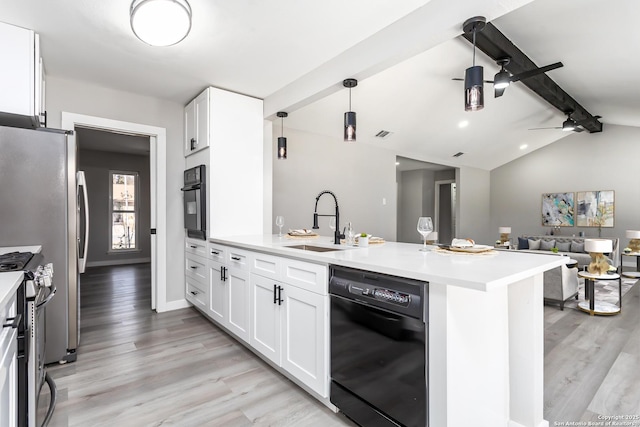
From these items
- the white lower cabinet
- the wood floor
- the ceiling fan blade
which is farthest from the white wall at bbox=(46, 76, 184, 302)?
the ceiling fan blade

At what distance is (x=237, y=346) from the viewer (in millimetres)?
2748

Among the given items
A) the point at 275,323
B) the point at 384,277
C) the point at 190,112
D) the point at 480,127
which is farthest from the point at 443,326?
the point at 480,127

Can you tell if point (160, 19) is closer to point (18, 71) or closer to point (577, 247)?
point (18, 71)

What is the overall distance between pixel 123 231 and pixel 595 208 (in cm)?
1078

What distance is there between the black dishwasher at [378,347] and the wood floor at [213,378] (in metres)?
0.28

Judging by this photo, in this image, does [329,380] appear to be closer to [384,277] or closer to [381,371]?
[381,371]

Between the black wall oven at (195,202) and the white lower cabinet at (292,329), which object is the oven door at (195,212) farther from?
the white lower cabinet at (292,329)

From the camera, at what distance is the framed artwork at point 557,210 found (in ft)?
26.7

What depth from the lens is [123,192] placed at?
726 centimetres

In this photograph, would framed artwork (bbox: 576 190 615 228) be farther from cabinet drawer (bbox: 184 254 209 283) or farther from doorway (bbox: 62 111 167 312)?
doorway (bbox: 62 111 167 312)

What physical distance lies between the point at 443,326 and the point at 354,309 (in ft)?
1.57

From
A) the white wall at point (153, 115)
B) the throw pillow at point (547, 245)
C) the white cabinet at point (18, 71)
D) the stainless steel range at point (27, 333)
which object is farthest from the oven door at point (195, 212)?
the throw pillow at point (547, 245)

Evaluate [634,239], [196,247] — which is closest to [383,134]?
[196,247]


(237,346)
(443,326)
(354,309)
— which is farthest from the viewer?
(237,346)
